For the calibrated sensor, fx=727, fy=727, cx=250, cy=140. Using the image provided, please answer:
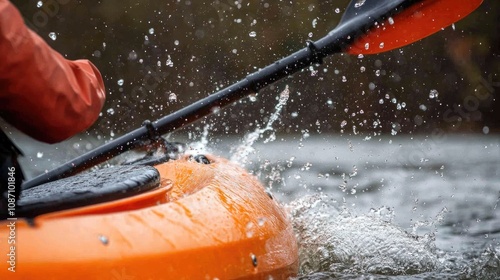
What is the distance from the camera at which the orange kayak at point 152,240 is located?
1599 mm

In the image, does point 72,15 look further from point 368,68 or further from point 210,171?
point 210,171

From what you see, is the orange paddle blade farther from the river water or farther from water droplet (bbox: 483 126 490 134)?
water droplet (bbox: 483 126 490 134)

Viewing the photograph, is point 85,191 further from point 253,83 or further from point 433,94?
point 433,94

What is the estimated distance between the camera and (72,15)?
12625 mm

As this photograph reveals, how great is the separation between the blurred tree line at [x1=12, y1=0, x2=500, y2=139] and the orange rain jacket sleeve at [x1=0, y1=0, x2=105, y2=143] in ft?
25.6

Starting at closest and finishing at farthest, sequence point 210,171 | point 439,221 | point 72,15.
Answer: point 210,171, point 439,221, point 72,15

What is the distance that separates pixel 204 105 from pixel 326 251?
2.35 ft

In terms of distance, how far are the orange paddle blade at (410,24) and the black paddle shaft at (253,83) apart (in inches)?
1.2

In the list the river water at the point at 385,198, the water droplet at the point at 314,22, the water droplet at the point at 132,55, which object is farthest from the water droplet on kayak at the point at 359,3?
the water droplet at the point at 314,22

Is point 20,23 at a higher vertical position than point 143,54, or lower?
lower

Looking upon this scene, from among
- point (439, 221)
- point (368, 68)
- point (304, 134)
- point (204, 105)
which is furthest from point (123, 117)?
point (204, 105)

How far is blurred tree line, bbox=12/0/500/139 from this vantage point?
1012cm

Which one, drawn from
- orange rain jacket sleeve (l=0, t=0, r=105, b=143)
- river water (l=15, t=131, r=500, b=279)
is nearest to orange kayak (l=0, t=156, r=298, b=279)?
orange rain jacket sleeve (l=0, t=0, r=105, b=143)

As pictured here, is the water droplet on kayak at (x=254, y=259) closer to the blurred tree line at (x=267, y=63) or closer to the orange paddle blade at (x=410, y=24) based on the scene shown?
the orange paddle blade at (x=410, y=24)
